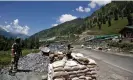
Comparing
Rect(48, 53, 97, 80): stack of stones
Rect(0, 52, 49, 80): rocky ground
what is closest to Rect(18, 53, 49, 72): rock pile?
Rect(0, 52, 49, 80): rocky ground

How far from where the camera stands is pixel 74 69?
12188 mm

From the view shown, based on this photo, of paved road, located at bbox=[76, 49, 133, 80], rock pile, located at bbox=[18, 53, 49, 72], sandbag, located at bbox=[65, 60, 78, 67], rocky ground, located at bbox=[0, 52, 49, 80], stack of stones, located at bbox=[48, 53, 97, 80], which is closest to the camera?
stack of stones, located at bbox=[48, 53, 97, 80]

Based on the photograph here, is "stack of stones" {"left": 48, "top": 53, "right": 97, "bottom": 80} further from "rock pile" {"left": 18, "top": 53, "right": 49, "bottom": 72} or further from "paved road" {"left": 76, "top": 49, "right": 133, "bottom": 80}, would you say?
"rock pile" {"left": 18, "top": 53, "right": 49, "bottom": 72}

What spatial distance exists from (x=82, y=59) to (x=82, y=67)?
2.11 feet

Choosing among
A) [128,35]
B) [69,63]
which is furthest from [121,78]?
[128,35]

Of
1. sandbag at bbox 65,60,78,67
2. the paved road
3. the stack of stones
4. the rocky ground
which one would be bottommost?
the rocky ground

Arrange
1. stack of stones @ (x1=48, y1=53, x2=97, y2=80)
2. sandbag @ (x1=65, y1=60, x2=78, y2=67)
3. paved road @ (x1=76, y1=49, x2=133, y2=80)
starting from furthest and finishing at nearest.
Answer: paved road @ (x1=76, y1=49, x2=133, y2=80)
sandbag @ (x1=65, y1=60, x2=78, y2=67)
stack of stones @ (x1=48, y1=53, x2=97, y2=80)

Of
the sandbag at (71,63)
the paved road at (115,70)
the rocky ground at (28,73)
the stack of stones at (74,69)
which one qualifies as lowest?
the rocky ground at (28,73)

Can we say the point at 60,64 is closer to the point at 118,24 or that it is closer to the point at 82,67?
the point at 82,67

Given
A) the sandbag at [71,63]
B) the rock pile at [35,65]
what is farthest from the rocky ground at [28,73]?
the sandbag at [71,63]

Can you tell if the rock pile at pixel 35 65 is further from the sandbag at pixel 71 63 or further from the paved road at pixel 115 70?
the sandbag at pixel 71 63

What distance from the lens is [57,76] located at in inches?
464

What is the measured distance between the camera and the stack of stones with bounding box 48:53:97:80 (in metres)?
11.9

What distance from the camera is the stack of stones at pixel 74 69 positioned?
469 inches
